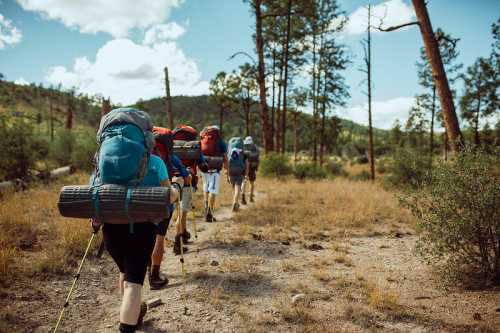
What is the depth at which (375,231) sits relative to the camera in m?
7.50

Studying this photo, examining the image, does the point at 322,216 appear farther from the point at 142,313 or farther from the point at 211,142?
the point at 142,313

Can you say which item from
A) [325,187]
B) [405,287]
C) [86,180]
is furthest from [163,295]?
[86,180]

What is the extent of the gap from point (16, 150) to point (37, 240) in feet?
27.8

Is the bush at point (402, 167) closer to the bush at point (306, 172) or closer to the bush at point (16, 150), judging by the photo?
the bush at point (306, 172)

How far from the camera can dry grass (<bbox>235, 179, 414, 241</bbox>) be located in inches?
289

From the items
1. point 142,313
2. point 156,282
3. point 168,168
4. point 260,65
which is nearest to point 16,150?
point 260,65

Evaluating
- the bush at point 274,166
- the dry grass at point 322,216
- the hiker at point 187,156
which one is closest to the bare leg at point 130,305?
the hiker at point 187,156

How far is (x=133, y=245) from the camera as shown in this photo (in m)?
2.70

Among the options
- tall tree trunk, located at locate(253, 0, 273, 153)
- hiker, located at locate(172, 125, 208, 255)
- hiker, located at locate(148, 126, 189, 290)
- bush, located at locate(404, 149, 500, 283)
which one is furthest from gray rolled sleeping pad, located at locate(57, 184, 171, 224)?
tall tree trunk, located at locate(253, 0, 273, 153)

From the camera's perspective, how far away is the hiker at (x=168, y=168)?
410 cm

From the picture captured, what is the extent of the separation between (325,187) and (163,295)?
9.54 m

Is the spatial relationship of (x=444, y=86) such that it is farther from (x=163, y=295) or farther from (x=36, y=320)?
(x=36, y=320)

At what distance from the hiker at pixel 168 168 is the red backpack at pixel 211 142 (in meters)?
2.47

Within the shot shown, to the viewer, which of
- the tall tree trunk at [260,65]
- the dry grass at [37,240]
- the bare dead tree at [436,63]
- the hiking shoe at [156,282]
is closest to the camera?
the hiking shoe at [156,282]
